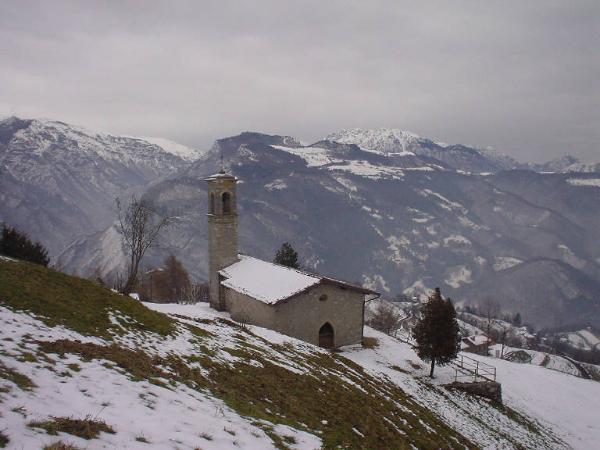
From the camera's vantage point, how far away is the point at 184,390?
34.5 ft

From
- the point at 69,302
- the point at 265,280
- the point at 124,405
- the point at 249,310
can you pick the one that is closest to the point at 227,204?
the point at 265,280

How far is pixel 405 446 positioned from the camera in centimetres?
1333

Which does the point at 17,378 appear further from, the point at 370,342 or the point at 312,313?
the point at 370,342

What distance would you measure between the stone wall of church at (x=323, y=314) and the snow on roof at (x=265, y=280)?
0.77 meters

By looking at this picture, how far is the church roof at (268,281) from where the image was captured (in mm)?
32156

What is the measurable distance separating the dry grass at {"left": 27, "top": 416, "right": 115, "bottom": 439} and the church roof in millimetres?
23754

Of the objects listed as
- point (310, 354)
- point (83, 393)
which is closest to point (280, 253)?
point (310, 354)

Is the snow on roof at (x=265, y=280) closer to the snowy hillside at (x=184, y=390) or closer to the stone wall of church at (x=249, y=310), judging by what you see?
the stone wall of church at (x=249, y=310)

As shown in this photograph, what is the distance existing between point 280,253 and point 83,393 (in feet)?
158

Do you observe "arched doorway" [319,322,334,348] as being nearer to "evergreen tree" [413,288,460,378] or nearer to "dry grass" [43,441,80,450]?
"evergreen tree" [413,288,460,378]

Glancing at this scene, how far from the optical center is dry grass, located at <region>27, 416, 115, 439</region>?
645 centimetres

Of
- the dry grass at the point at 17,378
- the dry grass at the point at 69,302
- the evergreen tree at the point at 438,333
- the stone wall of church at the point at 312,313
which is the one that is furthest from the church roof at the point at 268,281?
the dry grass at the point at 17,378

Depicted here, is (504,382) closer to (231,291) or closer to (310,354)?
(310,354)

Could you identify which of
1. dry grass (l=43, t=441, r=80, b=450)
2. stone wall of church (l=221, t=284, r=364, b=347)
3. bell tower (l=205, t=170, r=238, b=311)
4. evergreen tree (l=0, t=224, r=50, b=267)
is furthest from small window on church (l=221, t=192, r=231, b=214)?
dry grass (l=43, t=441, r=80, b=450)
